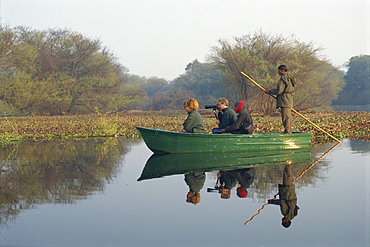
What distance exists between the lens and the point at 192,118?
13273 mm

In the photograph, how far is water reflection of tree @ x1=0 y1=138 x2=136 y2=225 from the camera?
26.6ft

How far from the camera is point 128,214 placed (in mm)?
7023

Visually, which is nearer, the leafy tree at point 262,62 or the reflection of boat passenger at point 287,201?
the reflection of boat passenger at point 287,201

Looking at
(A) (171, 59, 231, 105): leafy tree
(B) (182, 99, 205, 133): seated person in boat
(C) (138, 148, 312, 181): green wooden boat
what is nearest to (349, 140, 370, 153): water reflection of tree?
(C) (138, 148, 312, 181): green wooden boat

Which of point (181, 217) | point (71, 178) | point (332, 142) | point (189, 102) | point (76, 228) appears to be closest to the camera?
point (76, 228)

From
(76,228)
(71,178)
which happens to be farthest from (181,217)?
(71,178)

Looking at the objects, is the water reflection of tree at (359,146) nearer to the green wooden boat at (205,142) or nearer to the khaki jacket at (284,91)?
the green wooden boat at (205,142)

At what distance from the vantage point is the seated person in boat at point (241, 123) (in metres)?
13.4

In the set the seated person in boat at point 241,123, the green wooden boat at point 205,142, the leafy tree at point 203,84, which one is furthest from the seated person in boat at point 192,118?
the leafy tree at point 203,84

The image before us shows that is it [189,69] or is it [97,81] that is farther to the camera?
[189,69]

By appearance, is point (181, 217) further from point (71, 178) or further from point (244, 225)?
point (71, 178)

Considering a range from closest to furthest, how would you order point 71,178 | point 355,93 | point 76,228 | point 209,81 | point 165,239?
point 165,239
point 76,228
point 71,178
point 209,81
point 355,93

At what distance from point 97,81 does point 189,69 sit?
49406 millimetres

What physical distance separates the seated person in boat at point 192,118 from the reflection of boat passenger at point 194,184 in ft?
9.69
